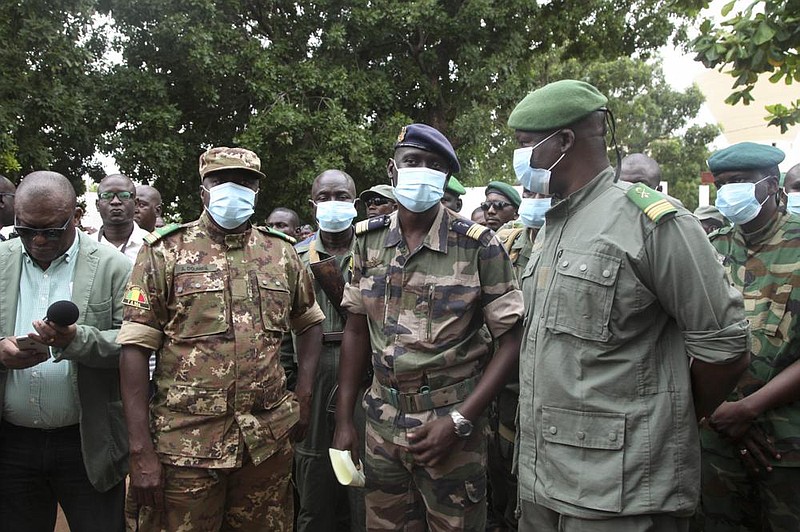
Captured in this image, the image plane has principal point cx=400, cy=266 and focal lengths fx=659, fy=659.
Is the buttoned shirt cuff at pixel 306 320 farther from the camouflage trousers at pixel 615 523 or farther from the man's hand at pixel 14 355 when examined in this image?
the camouflage trousers at pixel 615 523

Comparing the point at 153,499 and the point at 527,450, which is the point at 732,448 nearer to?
the point at 527,450

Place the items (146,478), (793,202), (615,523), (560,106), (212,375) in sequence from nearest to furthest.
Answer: (615,523) < (560,106) < (146,478) < (212,375) < (793,202)

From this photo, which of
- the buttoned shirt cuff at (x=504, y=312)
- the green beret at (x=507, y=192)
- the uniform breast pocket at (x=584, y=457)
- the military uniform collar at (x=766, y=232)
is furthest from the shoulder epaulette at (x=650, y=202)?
the green beret at (x=507, y=192)

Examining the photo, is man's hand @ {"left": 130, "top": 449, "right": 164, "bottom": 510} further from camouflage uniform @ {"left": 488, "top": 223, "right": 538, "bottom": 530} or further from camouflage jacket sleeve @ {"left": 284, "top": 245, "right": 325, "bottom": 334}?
camouflage uniform @ {"left": 488, "top": 223, "right": 538, "bottom": 530}

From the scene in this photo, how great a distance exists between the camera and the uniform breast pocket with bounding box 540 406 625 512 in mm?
2043

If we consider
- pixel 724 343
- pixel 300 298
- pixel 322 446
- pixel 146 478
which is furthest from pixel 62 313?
pixel 724 343

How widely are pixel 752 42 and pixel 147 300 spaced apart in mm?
4193

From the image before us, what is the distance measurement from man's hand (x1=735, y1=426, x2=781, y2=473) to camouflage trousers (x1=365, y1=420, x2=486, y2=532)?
1183 millimetres

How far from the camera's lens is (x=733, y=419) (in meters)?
2.86

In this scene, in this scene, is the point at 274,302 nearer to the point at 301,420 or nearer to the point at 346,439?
the point at 301,420

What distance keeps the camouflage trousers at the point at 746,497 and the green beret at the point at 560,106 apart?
1.93 m

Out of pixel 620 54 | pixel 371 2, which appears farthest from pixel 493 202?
pixel 620 54

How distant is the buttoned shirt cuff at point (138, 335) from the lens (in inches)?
111

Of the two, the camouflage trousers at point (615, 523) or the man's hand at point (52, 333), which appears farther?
the man's hand at point (52, 333)
